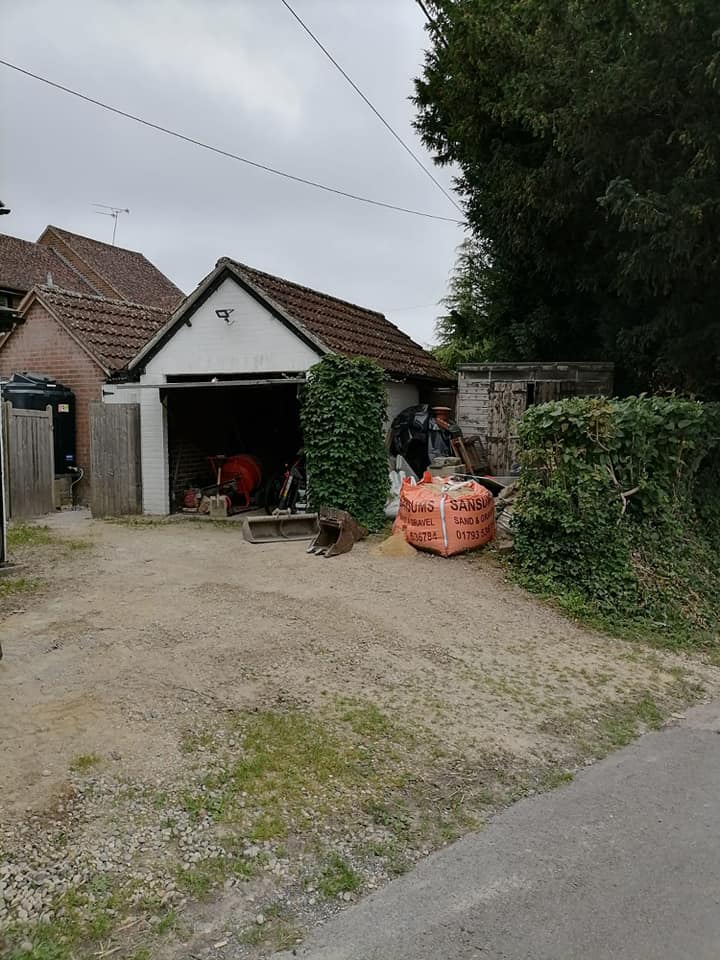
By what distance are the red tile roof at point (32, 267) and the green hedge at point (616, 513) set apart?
962 inches

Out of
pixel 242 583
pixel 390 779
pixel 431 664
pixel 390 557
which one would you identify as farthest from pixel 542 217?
pixel 390 779

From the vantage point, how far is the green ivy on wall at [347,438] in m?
10.8

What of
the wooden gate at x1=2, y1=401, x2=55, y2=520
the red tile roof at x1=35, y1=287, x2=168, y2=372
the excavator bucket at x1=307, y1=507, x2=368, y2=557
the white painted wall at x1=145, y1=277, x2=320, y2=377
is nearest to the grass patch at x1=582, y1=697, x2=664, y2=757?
the excavator bucket at x1=307, y1=507, x2=368, y2=557

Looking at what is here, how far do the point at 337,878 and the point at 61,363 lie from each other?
14.3 m

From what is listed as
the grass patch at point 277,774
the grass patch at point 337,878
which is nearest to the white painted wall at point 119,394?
the grass patch at point 277,774

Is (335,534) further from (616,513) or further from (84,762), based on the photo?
(84,762)

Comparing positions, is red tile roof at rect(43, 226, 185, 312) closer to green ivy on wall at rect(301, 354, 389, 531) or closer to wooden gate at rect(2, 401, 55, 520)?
wooden gate at rect(2, 401, 55, 520)

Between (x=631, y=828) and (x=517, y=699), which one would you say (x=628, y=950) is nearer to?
(x=631, y=828)

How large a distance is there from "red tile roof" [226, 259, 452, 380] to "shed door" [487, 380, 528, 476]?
1457mm

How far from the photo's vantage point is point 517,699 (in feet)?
17.2

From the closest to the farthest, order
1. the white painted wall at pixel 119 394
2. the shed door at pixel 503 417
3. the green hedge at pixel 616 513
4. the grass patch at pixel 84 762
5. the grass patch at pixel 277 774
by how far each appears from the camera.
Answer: the grass patch at pixel 277 774 → the grass patch at pixel 84 762 → the green hedge at pixel 616 513 → the white painted wall at pixel 119 394 → the shed door at pixel 503 417

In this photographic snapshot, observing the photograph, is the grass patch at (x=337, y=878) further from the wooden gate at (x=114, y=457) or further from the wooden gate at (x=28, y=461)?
the wooden gate at (x=28, y=461)

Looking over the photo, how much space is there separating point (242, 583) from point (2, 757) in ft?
13.5

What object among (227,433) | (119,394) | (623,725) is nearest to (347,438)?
(119,394)
